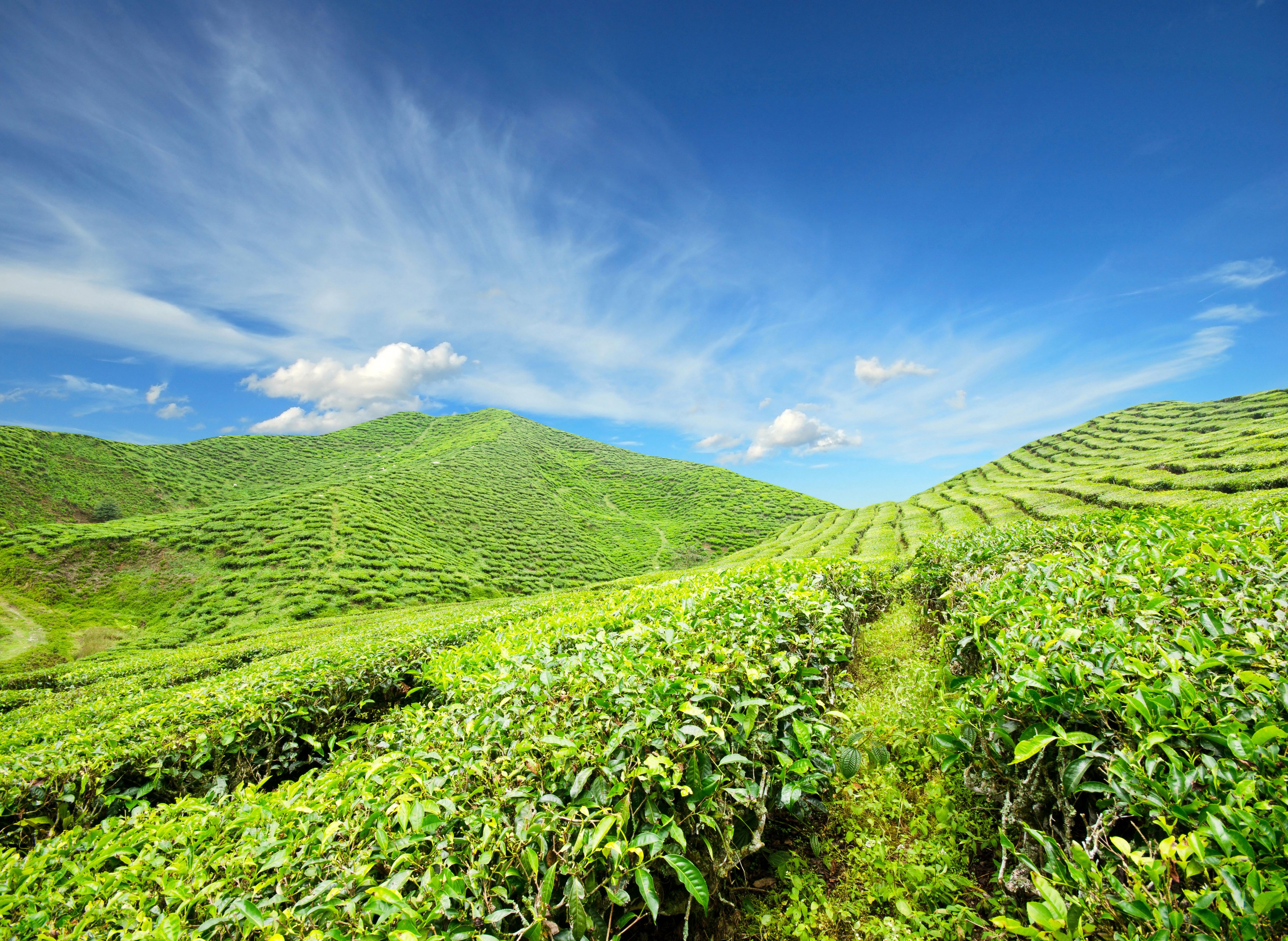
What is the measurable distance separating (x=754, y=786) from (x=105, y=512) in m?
68.1

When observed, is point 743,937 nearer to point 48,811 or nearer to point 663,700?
point 663,700

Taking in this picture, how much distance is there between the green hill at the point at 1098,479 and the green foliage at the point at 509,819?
9.79 metres

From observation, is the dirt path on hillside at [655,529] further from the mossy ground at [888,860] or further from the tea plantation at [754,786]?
the mossy ground at [888,860]

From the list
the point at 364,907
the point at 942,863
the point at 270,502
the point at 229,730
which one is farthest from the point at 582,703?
the point at 270,502

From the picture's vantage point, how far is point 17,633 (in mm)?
25594

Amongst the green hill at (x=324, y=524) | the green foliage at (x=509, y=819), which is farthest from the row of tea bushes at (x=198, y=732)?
the green hill at (x=324, y=524)

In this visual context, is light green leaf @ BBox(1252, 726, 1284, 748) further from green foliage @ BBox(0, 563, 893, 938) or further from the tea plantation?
green foliage @ BBox(0, 563, 893, 938)

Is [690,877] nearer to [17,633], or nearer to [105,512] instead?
[17,633]

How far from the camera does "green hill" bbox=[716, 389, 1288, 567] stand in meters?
20.2

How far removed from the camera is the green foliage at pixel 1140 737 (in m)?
1.69

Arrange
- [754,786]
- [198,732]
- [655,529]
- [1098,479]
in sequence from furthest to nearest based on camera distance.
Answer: [655,529]
[1098,479]
[198,732]
[754,786]

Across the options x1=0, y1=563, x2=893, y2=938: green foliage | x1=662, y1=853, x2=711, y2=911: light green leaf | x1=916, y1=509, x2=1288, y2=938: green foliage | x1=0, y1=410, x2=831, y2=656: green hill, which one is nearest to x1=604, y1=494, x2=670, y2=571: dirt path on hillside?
x1=0, y1=410, x2=831, y2=656: green hill

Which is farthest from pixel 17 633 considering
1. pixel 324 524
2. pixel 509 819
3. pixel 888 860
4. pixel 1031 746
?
pixel 1031 746

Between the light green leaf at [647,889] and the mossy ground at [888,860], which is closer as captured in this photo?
the light green leaf at [647,889]
